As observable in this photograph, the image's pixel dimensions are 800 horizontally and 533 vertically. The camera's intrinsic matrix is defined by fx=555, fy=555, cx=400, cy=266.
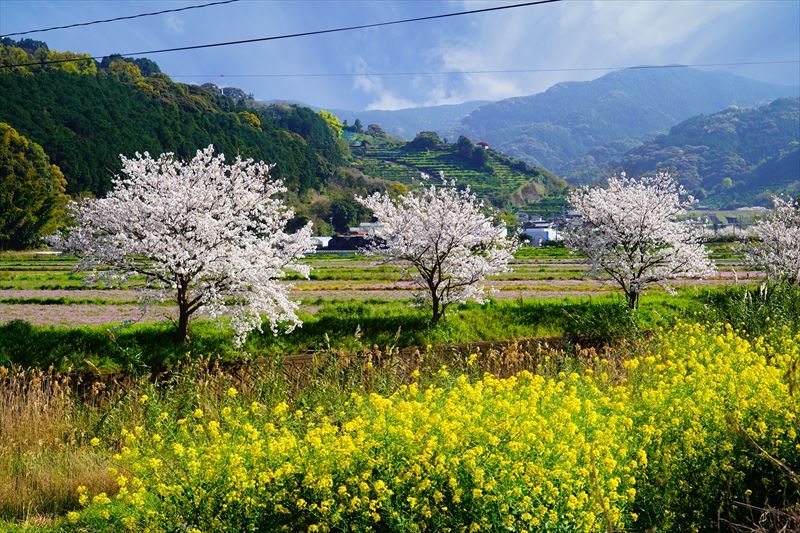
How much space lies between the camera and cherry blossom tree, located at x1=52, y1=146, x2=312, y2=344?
Result: 44.6 ft

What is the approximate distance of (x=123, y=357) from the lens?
14.5 m

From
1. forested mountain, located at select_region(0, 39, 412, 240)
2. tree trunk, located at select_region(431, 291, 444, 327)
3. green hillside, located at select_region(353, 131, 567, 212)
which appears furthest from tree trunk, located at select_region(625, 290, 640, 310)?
→ green hillside, located at select_region(353, 131, 567, 212)

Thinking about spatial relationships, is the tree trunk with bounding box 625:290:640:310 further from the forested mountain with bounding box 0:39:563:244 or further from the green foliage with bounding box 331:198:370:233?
the green foliage with bounding box 331:198:370:233

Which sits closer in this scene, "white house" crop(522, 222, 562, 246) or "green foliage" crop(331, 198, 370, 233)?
"white house" crop(522, 222, 562, 246)

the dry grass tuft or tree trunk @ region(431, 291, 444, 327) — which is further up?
tree trunk @ region(431, 291, 444, 327)

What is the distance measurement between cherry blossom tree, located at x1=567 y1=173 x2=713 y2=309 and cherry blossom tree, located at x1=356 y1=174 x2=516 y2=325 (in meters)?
4.10

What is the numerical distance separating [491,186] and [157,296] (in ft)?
503

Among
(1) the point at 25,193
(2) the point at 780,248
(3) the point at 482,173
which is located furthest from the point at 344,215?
(2) the point at 780,248

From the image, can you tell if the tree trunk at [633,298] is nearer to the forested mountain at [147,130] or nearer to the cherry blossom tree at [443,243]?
the cherry blossom tree at [443,243]

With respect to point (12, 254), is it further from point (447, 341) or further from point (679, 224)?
point (679, 224)

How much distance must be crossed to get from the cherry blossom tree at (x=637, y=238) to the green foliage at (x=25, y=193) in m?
63.9

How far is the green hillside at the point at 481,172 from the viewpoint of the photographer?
15825cm

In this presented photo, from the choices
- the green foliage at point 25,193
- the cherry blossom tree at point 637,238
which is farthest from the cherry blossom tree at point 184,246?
the green foliage at point 25,193

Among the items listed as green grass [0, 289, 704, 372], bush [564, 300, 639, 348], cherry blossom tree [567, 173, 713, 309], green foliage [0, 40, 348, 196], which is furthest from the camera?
green foliage [0, 40, 348, 196]
